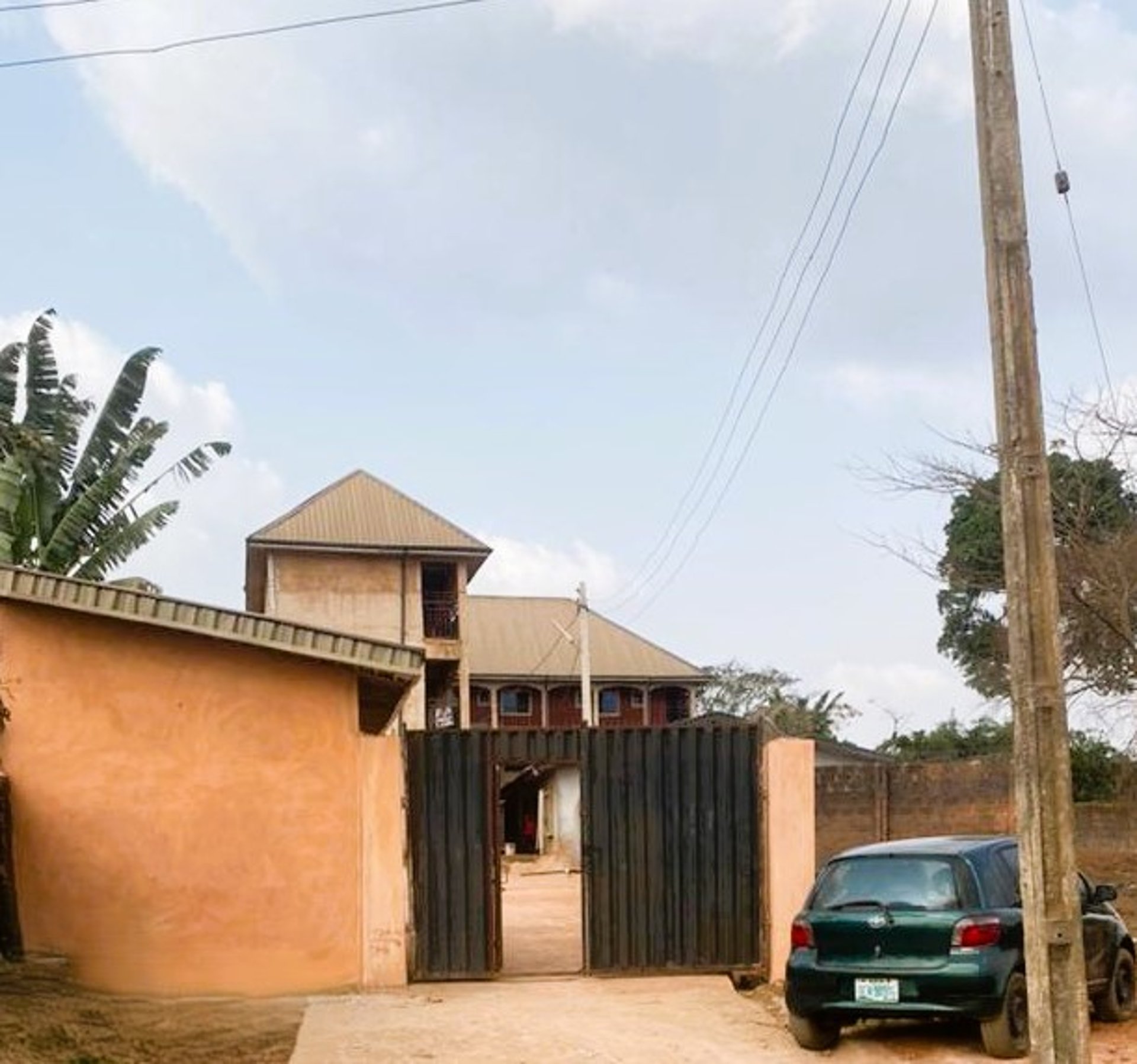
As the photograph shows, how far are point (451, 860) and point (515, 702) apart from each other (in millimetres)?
39130

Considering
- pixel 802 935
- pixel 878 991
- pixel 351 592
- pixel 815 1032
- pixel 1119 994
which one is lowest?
pixel 815 1032

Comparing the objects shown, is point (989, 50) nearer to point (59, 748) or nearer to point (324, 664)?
point (324, 664)

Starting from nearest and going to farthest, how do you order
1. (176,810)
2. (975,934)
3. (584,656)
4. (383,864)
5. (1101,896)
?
(975,934)
(1101,896)
(176,810)
(383,864)
(584,656)

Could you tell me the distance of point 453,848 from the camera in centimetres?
1465

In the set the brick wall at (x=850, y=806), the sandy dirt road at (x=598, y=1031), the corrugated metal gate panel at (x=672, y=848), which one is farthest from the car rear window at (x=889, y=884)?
the brick wall at (x=850, y=806)

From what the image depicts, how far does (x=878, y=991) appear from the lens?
34.6 ft

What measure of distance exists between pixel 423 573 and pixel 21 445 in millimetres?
34469

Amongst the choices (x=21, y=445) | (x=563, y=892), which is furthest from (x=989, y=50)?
(x=563, y=892)

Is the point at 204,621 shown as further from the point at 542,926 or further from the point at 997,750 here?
the point at 997,750

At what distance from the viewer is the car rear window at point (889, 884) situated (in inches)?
422

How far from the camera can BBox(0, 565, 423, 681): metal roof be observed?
1383 centimetres

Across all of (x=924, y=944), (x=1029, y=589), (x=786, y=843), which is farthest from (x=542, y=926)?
(x=1029, y=589)

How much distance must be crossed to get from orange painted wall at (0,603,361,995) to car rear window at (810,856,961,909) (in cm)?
512

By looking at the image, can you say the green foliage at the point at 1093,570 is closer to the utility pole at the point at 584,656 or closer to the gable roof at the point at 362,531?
the utility pole at the point at 584,656
